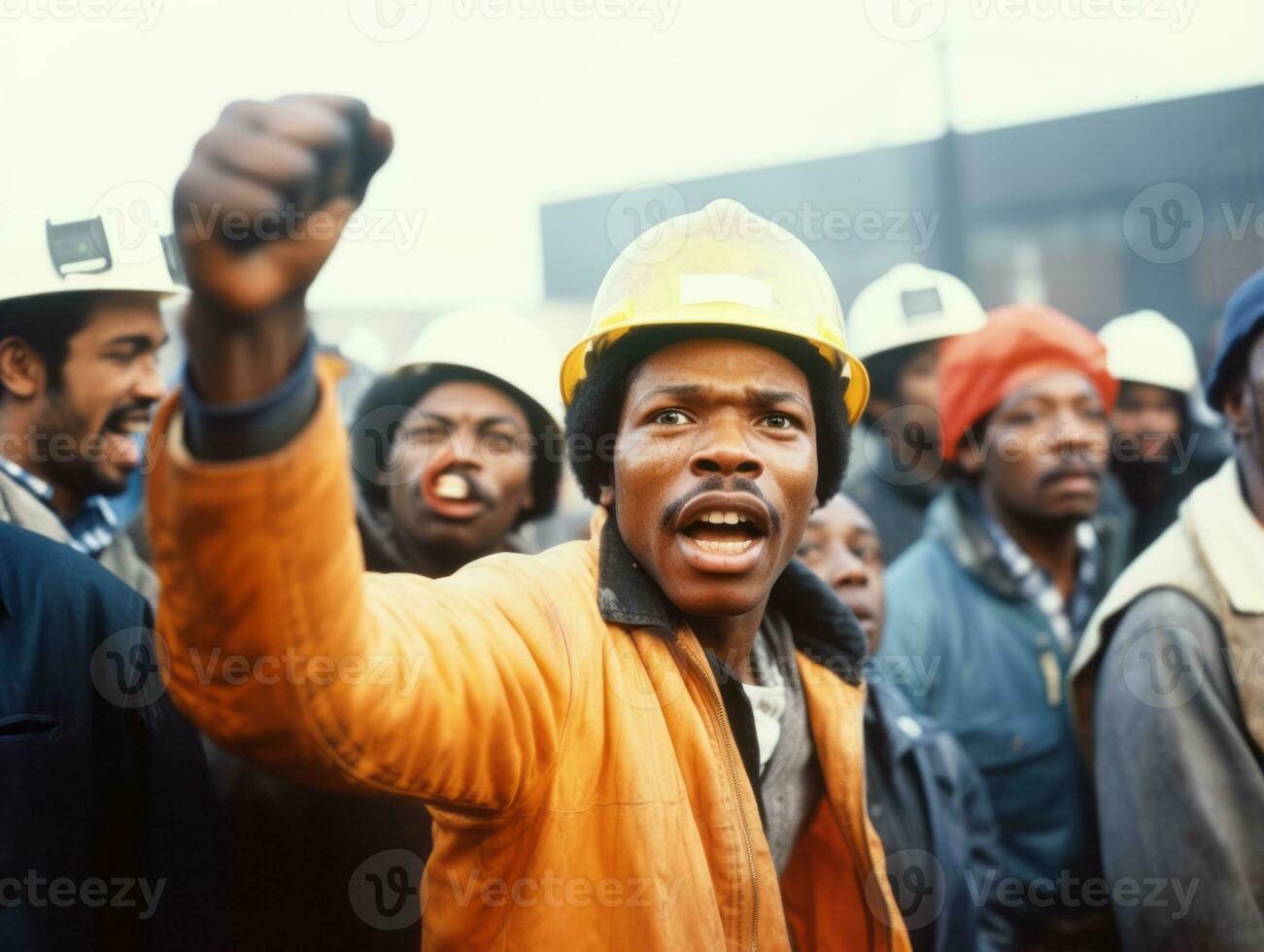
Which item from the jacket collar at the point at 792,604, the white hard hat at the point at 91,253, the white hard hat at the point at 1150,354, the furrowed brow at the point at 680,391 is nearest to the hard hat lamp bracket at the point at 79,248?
the white hard hat at the point at 91,253

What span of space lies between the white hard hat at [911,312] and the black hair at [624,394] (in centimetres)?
325

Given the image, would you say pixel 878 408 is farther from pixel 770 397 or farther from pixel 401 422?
pixel 770 397

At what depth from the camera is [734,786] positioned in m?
2.00

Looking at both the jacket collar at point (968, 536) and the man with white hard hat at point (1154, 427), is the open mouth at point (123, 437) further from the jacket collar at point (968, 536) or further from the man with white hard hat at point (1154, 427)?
the man with white hard hat at point (1154, 427)

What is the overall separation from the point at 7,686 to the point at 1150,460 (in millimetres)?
4976

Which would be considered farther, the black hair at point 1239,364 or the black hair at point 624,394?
the black hair at point 1239,364

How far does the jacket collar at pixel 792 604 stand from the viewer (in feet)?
6.83

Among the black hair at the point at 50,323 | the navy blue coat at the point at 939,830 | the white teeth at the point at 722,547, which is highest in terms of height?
the black hair at the point at 50,323

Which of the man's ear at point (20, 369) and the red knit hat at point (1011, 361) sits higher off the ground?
the man's ear at point (20, 369)

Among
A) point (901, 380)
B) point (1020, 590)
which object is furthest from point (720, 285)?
point (901, 380)

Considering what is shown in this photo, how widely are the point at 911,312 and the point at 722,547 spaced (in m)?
4.01

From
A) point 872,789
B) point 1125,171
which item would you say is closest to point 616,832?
point 872,789

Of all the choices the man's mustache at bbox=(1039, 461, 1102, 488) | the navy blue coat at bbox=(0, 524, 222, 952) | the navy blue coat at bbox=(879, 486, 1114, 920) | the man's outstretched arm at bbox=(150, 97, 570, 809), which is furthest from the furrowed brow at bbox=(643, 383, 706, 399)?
the man's mustache at bbox=(1039, 461, 1102, 488)

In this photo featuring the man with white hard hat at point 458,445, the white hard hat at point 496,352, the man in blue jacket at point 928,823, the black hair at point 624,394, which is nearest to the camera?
the black hair at point 624,394
